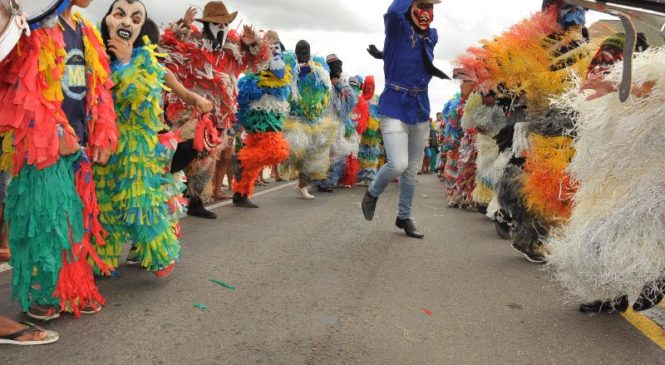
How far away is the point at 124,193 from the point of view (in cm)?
346

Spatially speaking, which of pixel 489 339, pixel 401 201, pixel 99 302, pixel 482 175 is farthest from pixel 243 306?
pixel 482 175

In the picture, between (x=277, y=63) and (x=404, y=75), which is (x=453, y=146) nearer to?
(x=277, y=63)

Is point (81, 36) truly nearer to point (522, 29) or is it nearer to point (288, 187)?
point (522, 29)

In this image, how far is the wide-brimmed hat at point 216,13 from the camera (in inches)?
237

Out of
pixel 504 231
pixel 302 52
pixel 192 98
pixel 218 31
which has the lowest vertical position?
pixel 504 231

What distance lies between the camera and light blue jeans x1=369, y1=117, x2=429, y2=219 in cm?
533

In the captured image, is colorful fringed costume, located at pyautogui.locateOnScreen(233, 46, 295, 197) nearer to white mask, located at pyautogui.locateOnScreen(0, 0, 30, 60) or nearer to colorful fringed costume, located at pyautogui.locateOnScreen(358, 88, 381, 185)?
colorful fringed costume, located at pyautogui.locateOnScreen(358, 88, 381, 185)

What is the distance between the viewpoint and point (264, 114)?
7.34 m

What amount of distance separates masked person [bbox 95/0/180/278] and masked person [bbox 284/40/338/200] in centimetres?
506

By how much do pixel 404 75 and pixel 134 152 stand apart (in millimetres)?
2786

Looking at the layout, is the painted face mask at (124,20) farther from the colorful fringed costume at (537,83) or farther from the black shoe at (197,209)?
the black shoe at (197,209)

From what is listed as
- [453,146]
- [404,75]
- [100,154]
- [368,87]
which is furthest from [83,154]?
[368,87]

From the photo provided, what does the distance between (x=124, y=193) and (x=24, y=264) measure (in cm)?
74

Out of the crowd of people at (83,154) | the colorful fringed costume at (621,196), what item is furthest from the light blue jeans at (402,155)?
the colorful fringed costume at (621,196)
